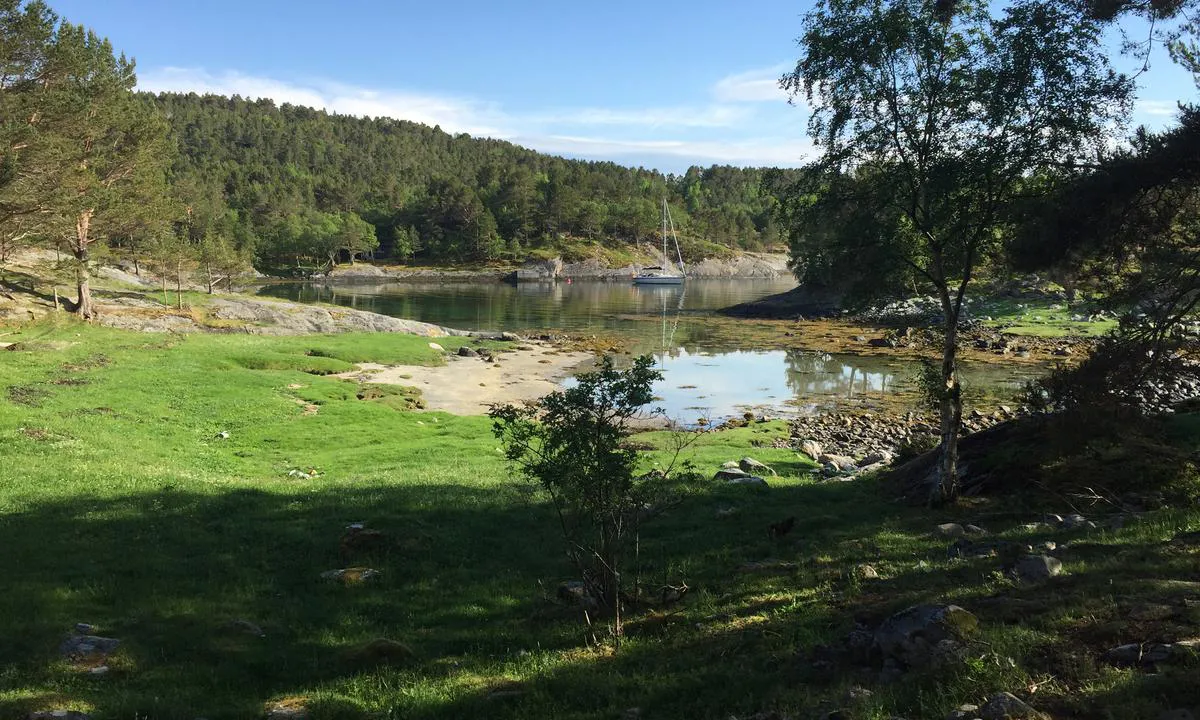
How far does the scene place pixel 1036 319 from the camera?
79.9m

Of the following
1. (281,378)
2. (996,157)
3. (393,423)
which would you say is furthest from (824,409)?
(281,378)

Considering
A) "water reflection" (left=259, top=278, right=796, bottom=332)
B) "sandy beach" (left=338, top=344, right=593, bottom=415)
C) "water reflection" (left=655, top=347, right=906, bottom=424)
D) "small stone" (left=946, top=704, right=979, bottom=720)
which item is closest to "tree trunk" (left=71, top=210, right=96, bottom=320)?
"sandy beach" (left=338, top=344, right=593, bottom=415)

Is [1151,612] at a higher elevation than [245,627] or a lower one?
higher

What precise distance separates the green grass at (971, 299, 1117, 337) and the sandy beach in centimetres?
4217

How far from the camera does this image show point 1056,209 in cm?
1484

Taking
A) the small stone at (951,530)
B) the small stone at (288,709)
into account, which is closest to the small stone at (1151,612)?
the small stone at (951,530)

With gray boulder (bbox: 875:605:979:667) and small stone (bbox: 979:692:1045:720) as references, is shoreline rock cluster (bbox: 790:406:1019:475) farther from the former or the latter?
small stone (bbox: 979:692:1045:720)

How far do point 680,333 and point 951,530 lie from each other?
226ft

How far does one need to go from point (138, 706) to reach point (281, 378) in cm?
3637

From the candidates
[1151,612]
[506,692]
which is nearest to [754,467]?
[1151,612]

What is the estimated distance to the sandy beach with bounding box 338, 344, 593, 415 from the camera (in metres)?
43.7

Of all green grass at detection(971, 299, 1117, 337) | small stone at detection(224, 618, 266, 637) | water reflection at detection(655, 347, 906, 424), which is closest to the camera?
small stone at detection(224, 618, 266, 637)

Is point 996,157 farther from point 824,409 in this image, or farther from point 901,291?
point 824,409

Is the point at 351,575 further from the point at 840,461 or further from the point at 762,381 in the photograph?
the point at 762,381
